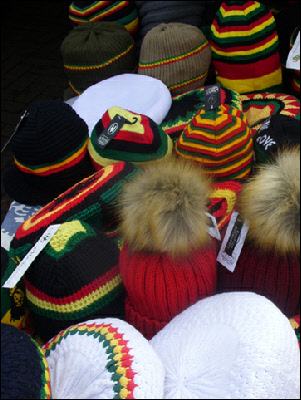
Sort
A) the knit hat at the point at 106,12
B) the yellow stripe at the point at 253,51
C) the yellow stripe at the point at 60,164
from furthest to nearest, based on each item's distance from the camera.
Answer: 1. the knit hat at the point at 106,12
2. the yellow stripe at the point at 253,51
3. the yellow stripe at the point at 60,164

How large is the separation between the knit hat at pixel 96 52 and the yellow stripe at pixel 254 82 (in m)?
0.43

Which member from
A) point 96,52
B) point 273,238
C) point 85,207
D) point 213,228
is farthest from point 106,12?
point 273,238

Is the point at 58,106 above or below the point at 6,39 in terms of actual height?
above

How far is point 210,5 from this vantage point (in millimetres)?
1973

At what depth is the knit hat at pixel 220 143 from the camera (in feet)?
3.82

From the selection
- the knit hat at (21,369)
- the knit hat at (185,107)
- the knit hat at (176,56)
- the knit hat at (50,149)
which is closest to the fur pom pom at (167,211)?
the knit hat at (21,369)

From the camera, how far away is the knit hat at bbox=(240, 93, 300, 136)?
1.46 meters

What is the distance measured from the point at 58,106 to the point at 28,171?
22 cm

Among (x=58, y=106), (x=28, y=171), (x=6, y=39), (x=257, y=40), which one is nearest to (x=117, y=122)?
(x=58, y=106)

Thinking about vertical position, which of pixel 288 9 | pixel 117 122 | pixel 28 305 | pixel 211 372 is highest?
pixel 288 9

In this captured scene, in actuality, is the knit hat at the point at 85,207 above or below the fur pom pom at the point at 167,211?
below

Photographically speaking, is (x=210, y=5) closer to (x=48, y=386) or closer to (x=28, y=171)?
(x=28, y=171)

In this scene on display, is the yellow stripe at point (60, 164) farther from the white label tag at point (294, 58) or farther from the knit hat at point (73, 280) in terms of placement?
the white label tag at point (294, 58)

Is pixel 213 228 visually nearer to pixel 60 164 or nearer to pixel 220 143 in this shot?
pixel 220 143
